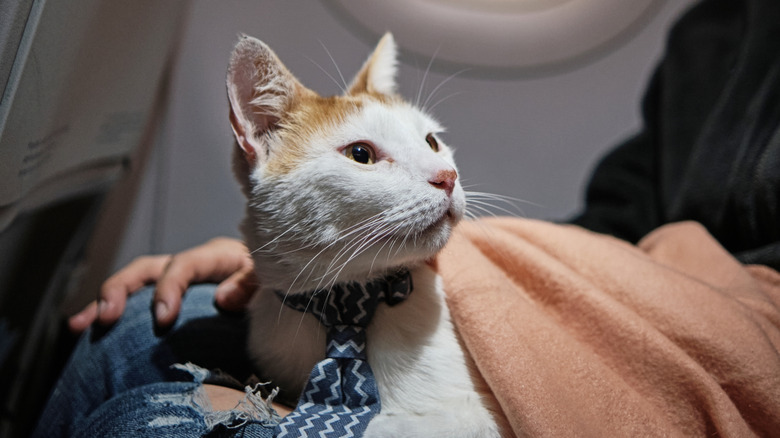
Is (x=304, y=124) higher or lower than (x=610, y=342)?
higher

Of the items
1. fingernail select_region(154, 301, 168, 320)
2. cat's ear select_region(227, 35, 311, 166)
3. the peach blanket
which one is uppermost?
cat's ear select_region(227, 35, 311, 166)

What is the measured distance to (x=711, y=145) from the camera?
0.94 meters

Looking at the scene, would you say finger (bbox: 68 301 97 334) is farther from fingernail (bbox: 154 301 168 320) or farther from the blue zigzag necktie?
the blue zigzag necktie

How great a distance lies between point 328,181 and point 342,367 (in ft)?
0.69

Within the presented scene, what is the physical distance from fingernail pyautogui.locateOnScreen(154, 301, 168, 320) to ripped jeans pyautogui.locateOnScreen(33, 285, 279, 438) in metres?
0.03

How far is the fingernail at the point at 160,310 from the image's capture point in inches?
28.4

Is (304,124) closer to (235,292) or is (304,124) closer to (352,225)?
(352,225)

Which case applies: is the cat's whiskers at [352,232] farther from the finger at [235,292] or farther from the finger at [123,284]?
the finger at [123,284]

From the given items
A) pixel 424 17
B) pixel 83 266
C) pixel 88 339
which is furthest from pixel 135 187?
pixel 424 17

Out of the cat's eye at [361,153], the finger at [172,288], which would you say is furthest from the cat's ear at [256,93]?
the finger at [172,288]

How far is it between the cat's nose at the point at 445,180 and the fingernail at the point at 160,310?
0.49 metres

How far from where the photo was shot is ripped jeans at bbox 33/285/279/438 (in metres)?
0.53

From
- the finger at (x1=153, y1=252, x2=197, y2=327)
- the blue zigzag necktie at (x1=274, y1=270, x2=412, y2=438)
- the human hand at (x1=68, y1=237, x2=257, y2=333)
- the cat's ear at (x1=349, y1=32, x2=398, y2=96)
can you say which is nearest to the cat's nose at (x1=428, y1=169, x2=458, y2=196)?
the blue zigzag necktie at (x1=274, y1=270, x2=412, y2=438)

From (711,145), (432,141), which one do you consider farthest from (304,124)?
(711,145)
